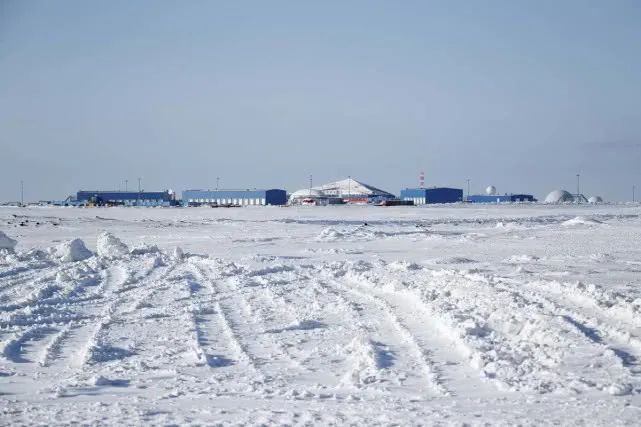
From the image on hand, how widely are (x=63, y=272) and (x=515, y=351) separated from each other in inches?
356

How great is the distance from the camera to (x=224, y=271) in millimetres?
13531

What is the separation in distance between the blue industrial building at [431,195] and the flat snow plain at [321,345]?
8961 centimetres

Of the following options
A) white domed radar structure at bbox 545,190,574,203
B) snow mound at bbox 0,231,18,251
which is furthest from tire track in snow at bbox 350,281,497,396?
white domed radar structure at bbox 545,190,574,203

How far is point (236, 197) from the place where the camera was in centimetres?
10625

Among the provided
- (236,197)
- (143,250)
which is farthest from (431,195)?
(143,250)

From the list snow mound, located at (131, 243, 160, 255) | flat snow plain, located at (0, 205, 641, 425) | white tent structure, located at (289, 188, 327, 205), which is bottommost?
flat snow plain, located at (0, 205, 641, 425)

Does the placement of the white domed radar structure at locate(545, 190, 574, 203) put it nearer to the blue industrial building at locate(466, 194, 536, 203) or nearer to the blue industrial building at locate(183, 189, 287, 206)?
the blue industrial building at locate(466, 194, 536, 203)

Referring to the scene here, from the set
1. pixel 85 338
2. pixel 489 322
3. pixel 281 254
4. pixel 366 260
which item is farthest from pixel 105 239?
pixel 489 322

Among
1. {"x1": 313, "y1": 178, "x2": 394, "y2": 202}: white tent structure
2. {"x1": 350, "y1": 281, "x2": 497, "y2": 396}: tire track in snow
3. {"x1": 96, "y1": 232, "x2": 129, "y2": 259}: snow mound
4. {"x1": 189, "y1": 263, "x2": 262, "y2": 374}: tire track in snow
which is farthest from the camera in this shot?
{"x1": 313, "y1": 178, "x2": 394, "y2": 202}: white tent structure

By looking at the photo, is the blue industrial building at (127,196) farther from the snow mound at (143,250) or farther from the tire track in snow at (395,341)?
the tire track in snow at (395,341)

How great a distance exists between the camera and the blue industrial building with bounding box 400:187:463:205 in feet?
339

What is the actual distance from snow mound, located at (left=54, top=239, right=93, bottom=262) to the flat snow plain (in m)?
1.67

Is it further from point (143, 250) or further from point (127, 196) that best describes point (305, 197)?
point (143, 250)

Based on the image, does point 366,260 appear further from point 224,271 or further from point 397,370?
point 397,370
